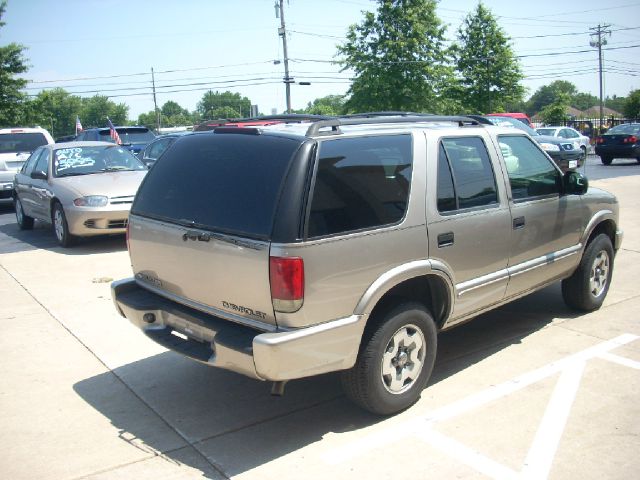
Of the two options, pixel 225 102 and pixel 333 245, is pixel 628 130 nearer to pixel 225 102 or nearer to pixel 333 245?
pixel 333 245

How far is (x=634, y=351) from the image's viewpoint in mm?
5055

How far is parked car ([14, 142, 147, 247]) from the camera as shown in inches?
372

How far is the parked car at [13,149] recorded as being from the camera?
14703 millimetres

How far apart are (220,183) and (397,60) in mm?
37960

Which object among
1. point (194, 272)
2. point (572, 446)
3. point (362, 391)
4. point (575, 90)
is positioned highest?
point (575, 90)

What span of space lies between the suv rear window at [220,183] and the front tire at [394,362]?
98cm

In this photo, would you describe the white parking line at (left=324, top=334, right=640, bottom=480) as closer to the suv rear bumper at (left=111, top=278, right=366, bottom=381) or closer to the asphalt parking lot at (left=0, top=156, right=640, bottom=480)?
the asphalt parking lot at (left=0, top=156, right=640, bottom=480)

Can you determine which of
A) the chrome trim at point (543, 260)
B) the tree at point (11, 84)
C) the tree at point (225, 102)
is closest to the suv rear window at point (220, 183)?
the chrome trim at point (543, 260)

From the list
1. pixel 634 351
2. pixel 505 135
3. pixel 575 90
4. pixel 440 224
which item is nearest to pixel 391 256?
pixel 440 224

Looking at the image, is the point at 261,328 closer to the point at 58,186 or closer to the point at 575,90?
the point at 58,186

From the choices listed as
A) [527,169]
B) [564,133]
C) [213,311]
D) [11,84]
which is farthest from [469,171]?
[11,84]

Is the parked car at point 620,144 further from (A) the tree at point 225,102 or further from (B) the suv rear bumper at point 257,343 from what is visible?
(A) the tree at point 225,102

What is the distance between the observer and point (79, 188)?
9672mm

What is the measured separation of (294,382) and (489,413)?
4.71ft
